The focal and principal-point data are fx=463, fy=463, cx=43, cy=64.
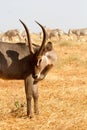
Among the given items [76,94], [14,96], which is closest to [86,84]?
[76,94]

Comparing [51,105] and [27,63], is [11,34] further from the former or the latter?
[27,63]

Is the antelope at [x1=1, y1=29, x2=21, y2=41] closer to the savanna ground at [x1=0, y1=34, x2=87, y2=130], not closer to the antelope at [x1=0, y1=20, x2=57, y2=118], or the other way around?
the savanna ground at [x1=0, y1=34, x2=87, y2=130]

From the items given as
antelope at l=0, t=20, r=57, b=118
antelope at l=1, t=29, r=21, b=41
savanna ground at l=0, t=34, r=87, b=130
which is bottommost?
antelope at l=1, t=29, r=21, b=41

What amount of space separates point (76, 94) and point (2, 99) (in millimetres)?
2026

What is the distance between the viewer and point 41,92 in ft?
41.3

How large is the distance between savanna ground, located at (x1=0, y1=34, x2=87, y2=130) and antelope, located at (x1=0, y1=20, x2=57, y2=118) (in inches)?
17.7

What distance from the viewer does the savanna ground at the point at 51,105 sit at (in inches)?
356

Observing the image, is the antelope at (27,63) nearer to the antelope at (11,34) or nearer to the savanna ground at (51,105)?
the savanna ground at (51,105)

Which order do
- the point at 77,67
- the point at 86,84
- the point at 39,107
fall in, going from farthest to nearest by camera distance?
1. the point at 77,67
2. the point at 86,84
3. the point at 39,107

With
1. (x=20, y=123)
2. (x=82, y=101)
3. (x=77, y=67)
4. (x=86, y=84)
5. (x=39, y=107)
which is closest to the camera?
(x=20, y=123)

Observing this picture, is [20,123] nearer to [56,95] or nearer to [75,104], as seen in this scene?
[75,104]

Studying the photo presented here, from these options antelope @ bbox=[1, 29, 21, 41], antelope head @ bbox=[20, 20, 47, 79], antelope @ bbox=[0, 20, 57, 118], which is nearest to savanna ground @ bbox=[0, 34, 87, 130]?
antelope @ bbox=[0, 20, 57, 118]

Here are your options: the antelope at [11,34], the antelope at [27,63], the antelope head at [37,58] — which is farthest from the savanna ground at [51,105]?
the antelope at [11,34]

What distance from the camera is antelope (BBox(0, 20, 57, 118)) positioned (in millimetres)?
9562
